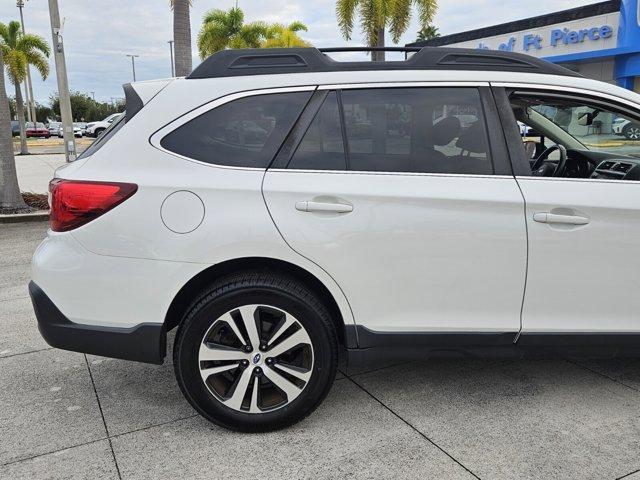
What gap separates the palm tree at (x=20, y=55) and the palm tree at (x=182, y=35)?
19301 mm

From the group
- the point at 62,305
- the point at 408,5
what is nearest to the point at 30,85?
the point at 408,5

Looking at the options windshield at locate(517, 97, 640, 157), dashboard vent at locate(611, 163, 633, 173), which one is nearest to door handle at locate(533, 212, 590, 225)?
windshield at locate(517, 97, 640, 157)

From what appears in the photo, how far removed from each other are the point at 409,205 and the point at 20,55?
28078 mm

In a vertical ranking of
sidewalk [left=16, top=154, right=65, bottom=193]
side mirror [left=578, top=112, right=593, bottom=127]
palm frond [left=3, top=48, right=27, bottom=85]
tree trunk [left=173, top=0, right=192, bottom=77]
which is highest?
palm frond [left=3, top=48, right=27, bottom=85]

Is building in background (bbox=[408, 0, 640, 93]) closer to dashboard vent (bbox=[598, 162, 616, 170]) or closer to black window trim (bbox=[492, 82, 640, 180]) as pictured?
dashboard vent (bbox=[598, 162, 616, 170])

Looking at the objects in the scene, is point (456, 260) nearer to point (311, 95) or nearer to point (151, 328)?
point (311, 95)

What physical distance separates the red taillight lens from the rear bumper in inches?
16.3

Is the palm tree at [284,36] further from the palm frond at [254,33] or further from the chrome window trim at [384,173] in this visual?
the chrome window trim at [384,173]

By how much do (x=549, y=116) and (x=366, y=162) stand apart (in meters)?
1.57

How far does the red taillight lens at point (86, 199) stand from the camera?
2695 mm

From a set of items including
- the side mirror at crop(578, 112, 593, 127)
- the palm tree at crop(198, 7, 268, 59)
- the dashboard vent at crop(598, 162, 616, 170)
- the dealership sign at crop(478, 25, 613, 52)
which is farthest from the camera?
the palm tree at crop(198, 7, 268, 59)

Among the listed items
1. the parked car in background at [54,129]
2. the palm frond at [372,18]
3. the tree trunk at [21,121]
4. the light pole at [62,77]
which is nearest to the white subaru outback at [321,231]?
the light pole at [62,77]

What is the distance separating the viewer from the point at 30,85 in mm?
51594

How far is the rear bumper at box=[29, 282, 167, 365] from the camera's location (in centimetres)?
277
